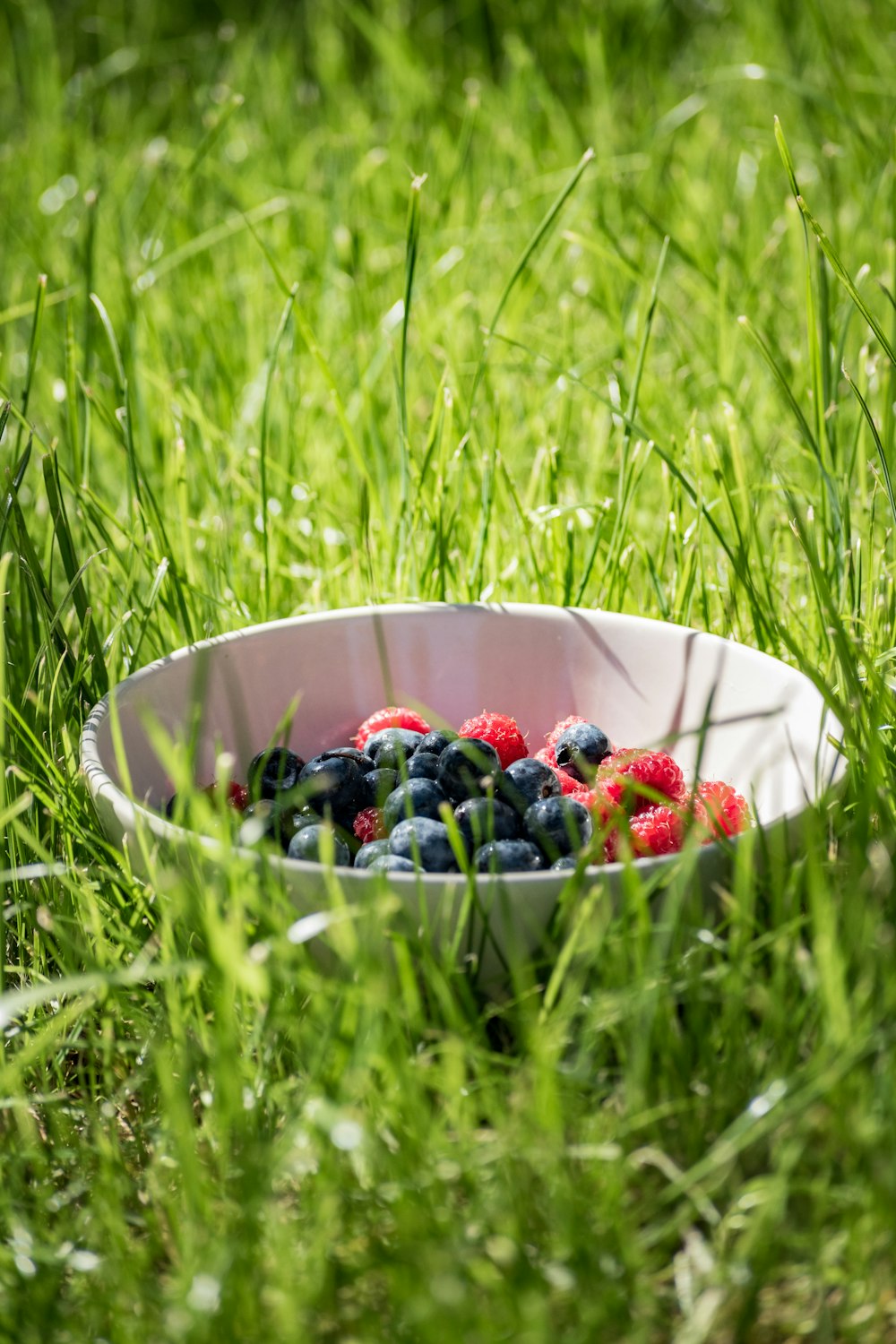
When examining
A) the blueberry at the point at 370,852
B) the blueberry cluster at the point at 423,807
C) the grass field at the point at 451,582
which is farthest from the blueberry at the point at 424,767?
the grass field at the point at 451,582

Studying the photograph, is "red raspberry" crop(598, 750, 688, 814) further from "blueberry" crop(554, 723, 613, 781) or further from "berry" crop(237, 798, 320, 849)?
"berry" crop(237, 798, 320, 849)

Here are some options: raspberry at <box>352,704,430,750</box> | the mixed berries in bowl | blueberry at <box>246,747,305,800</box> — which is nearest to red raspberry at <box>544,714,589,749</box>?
the mixed berries in bowl

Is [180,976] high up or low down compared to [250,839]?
down

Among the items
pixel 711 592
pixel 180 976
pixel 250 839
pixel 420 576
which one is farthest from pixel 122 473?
pixel 250 839

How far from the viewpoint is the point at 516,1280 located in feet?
2.03

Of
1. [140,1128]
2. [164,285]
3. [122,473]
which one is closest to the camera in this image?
[140,1128]

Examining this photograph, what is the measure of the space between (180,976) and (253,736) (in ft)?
1.08

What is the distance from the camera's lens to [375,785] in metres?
1.00

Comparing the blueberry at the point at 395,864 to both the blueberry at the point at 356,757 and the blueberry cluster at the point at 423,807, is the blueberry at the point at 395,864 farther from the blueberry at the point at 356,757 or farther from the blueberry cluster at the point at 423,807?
the blueberry at the point at 356,757

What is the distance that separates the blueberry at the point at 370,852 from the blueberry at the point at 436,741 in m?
0.14

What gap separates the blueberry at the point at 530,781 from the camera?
967 mm

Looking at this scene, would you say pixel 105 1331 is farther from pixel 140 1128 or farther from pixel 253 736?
pixel 253 736

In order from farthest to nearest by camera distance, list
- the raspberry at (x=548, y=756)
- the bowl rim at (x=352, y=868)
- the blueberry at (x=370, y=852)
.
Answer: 1. the raspberry at (x=548, y=756)
2. the blueberry at (x=370, y=852)
3. the bowl rim at (x=352, y=868)

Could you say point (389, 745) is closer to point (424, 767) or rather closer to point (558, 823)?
point (424, 767)
